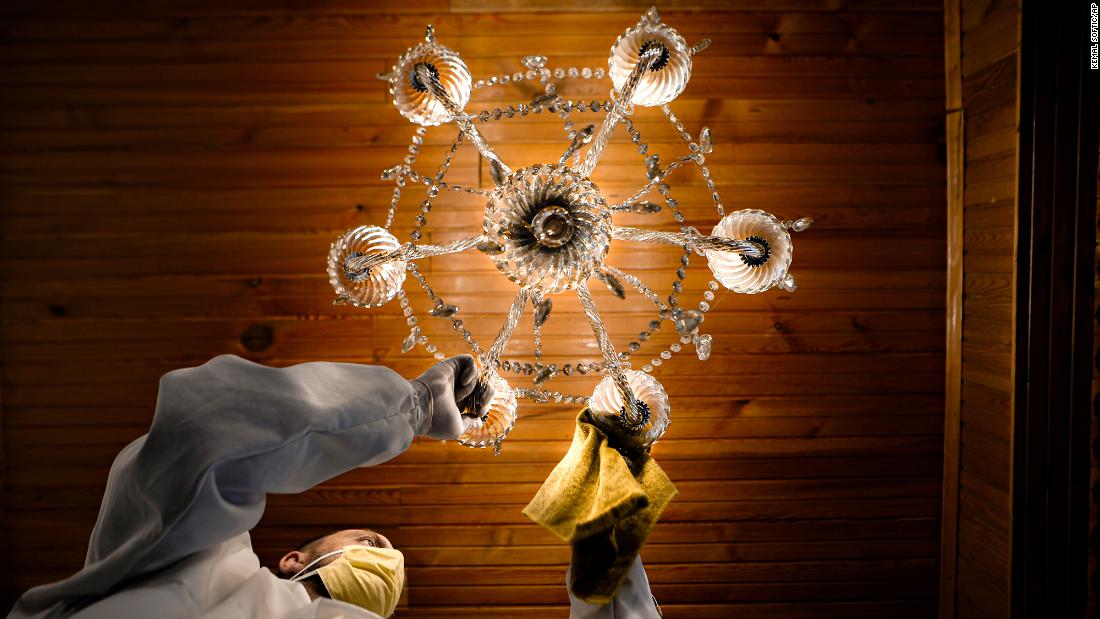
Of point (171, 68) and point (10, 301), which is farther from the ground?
point (171, 68)

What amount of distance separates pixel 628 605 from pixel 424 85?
1.20 meters

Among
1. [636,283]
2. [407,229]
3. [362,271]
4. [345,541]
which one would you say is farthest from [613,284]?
[345,541]

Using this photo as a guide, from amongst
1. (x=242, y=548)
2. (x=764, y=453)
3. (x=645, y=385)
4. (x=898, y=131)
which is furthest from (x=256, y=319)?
(x=898, y=131)

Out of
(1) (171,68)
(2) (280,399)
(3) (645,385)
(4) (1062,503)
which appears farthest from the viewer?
(1) (171,68)

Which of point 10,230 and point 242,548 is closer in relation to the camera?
point 242,548

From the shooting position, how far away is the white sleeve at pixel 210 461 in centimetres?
79

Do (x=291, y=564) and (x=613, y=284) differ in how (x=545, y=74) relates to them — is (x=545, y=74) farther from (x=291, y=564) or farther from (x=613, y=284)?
(x=291, y=564)

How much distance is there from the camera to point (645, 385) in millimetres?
1125

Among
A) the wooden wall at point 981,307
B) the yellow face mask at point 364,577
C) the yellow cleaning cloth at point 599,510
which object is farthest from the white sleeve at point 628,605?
the wooden wall at point 981,307

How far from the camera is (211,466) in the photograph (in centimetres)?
78

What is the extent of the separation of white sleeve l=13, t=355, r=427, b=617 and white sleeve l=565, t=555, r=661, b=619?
23.8 inches

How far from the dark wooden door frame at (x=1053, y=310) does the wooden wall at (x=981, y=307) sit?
1.3 inches

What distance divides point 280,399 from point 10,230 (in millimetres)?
1701

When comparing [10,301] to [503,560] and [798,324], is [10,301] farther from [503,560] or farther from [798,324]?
[798,324]
